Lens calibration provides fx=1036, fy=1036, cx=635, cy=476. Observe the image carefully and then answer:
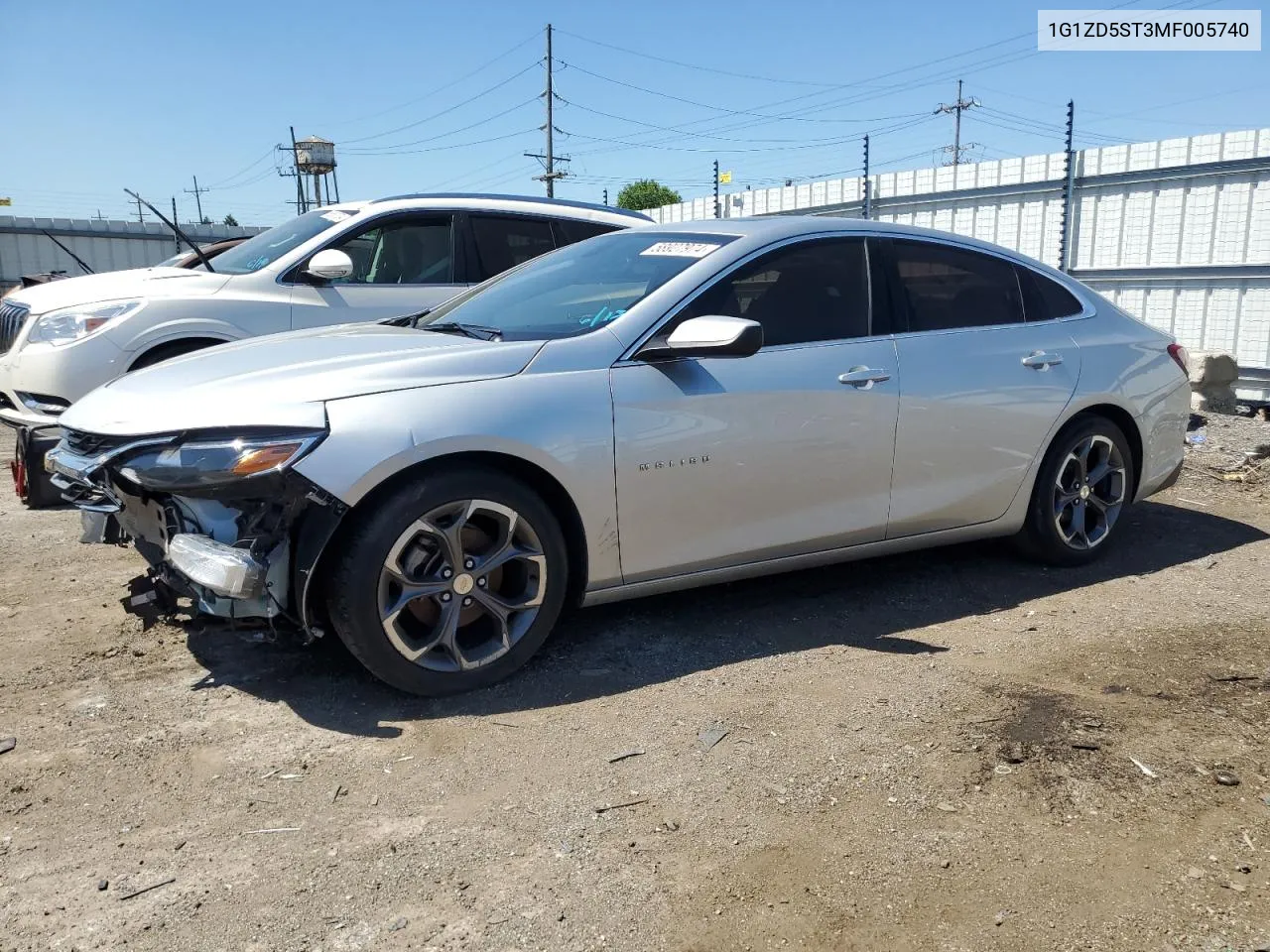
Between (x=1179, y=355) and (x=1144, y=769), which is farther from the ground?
(x=1179, y=355)

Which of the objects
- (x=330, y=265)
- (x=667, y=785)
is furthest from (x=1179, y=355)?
(x=330, y=265)

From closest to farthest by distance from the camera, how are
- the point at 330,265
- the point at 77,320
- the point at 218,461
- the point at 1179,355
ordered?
1. the point at 218,461
2. the point at 1179,355
3. the point at 77,320
4. the point at 330,265

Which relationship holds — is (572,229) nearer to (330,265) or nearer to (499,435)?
(330,265)

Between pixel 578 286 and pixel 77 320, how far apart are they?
356cm

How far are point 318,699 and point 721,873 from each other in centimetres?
161

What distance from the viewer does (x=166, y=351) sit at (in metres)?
6.27

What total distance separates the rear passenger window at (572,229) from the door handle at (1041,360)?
11.5 feet

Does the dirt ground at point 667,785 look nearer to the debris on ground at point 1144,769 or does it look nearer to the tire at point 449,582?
the debris on ground at point 1144,769

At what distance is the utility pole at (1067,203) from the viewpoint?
38.3ft

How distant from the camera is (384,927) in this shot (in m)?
2.34

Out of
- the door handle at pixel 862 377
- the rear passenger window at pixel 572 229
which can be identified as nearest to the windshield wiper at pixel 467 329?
the door handle at pixel 862 377

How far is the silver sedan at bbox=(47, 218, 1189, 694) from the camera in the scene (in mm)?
3291

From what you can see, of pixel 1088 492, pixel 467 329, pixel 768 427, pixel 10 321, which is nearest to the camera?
pixel 768 427

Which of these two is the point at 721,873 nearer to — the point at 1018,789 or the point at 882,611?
the point at 1018,789
